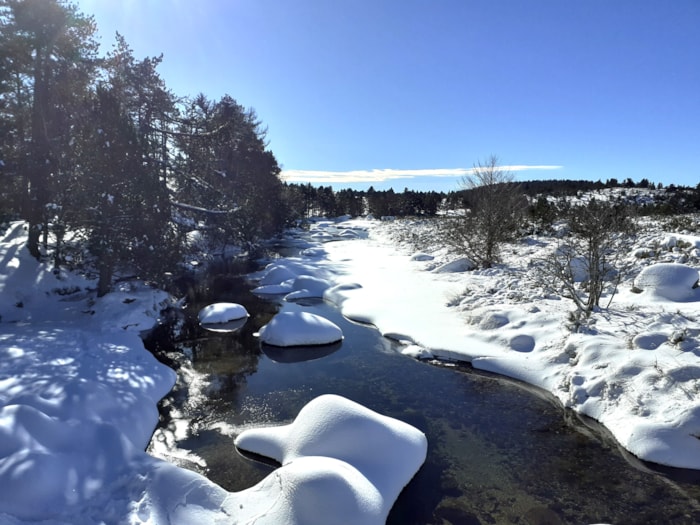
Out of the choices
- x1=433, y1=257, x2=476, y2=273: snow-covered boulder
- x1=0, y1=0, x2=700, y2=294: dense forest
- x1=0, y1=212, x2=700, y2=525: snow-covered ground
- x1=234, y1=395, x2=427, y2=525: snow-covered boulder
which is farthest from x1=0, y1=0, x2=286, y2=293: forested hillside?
x1=433, y1=257, x2=476, y2=273: snow-covered boulder

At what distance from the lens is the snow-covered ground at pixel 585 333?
7.56m

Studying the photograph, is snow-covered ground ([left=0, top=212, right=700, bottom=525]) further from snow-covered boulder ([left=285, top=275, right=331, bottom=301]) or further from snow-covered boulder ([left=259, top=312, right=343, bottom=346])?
snow-covered boulder ([left=285, top=275, right=331, bottom=301])

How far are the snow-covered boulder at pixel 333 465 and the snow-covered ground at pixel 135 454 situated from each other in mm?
17

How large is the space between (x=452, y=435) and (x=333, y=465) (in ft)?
10.4

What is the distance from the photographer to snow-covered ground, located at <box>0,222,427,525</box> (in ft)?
16.5

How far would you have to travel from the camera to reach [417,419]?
836 centimetres

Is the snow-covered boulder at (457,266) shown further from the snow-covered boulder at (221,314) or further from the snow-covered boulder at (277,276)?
the snow-covered boulder at (221,314)

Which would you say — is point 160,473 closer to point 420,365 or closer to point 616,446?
point 420,365

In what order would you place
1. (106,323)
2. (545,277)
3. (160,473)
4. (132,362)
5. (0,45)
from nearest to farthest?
(160,473), (132,362), (106,323), (0,45), (545,277)

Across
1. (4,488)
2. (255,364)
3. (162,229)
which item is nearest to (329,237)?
(162,229)

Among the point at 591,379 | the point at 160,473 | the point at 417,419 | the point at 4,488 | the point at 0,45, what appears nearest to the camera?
the point at 4,488

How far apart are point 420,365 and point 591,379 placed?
409 centimetres

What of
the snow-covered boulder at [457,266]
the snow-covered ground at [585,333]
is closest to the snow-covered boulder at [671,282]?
the snow-covered ground at [585,333]

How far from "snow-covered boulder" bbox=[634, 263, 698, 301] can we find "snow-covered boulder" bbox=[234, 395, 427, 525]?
10159 mm
